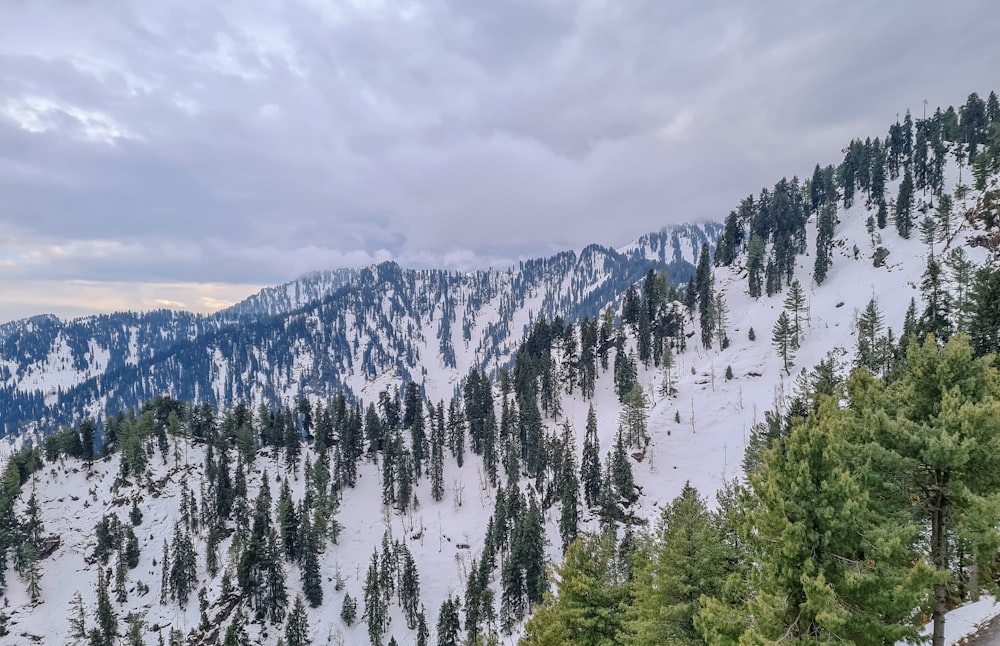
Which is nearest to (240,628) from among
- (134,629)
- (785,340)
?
(134,629)

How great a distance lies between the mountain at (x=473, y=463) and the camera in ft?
341

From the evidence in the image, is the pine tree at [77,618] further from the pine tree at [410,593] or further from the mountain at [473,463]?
the pine tree at [410,593]

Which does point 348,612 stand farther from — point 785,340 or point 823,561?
point 785,340

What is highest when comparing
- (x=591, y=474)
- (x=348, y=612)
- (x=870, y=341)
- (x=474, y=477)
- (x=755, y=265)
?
(x=755, y=265)

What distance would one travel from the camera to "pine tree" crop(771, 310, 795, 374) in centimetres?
12206

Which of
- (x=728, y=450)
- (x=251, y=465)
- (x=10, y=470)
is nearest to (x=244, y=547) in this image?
(x=251, y=465)

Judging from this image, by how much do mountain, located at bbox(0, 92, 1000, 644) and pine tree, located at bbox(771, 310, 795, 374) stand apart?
874mm

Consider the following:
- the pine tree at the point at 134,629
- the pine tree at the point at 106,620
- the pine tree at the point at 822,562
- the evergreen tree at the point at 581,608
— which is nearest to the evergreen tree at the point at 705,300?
the evergreen tree at the point at 581,608

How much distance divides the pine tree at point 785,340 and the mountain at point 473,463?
34.4 inches

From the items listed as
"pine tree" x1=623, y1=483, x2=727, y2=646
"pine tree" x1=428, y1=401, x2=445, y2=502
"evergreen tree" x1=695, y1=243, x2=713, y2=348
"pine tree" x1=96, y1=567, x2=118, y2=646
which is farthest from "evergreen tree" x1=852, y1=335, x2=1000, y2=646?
"pine tree" x1=96, y1=567, x2=118, y2=646

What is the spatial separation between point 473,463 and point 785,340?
92.4m

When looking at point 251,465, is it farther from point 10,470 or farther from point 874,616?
point 874,616

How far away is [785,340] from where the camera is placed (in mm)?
124188

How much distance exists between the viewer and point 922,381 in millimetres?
19703
